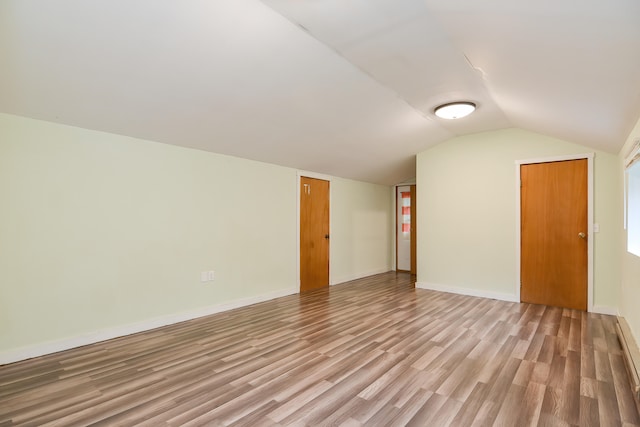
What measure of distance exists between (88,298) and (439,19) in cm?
391

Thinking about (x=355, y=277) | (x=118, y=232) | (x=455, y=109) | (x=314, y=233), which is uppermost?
(x=455, y=109)

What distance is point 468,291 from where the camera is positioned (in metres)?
5.27

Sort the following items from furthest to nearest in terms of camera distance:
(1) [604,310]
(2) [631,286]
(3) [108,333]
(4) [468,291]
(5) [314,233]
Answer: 1. (5) [314,233]
2. (4) [468,291]
3. (1) [604,310]
4. (3) [108,333]
5. (2) [631,286]

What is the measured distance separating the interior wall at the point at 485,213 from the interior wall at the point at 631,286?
452 mm

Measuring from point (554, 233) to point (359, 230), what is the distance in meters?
3.43

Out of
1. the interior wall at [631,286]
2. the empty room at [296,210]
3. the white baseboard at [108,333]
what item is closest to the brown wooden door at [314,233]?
the empty room at [296,210]

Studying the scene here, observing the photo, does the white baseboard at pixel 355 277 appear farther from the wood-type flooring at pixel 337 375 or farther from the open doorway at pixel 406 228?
the wood-type flooring at pixel 337 375

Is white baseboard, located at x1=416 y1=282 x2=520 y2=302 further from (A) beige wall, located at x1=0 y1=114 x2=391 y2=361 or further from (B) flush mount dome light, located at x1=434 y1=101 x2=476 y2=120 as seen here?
(B) flush mount dome light, located at x1=434 y1=101 x2=476 y2=120

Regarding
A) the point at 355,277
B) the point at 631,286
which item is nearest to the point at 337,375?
the point at 631,286

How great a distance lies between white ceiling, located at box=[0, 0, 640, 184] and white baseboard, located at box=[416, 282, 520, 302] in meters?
2.42

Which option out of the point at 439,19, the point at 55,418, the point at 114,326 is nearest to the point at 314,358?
the point at 55,418

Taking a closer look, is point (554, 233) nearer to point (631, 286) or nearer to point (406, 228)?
point (631, 286)

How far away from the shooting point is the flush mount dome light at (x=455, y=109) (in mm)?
3727

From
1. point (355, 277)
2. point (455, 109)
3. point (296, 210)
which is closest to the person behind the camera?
point (455, 109)
